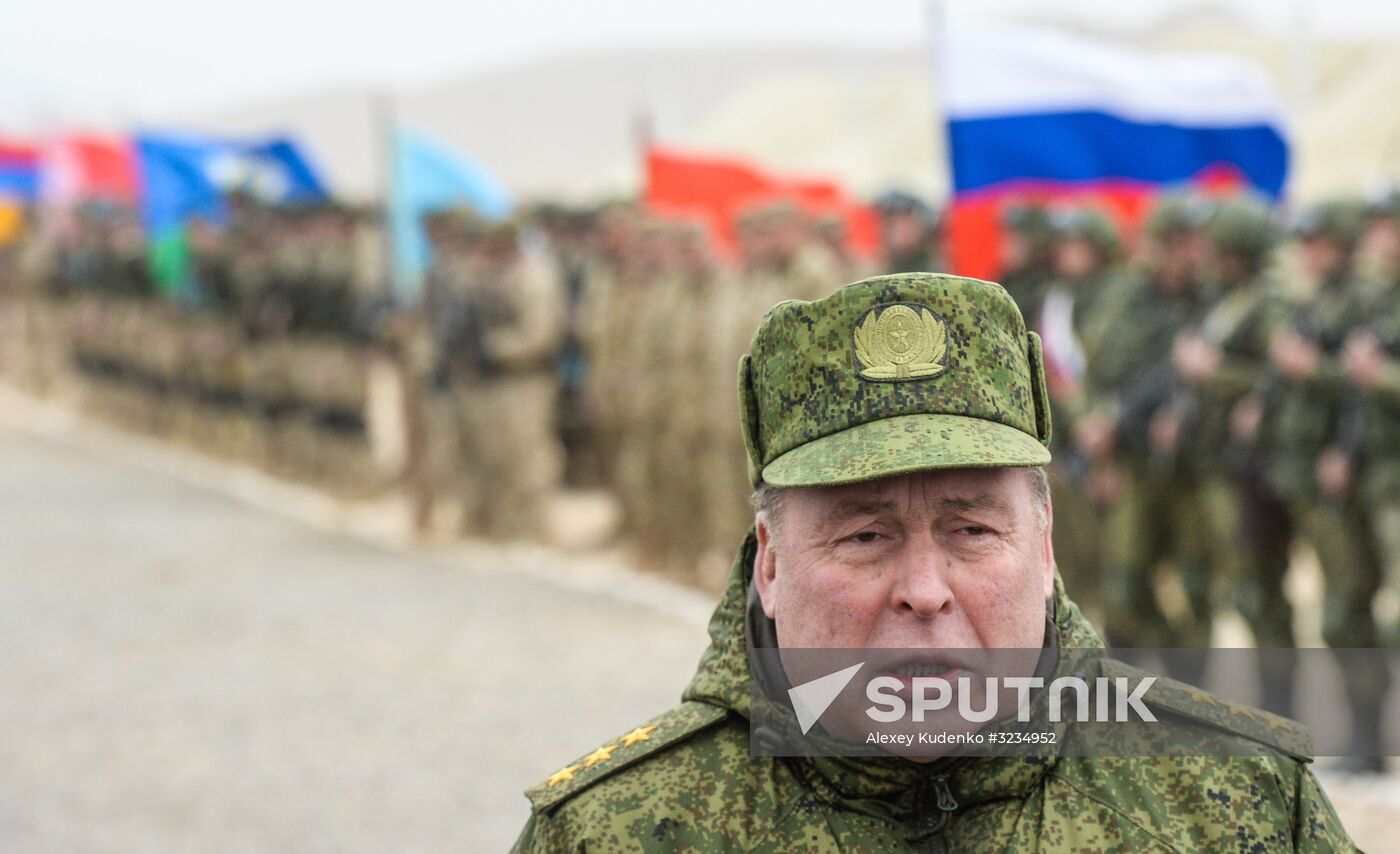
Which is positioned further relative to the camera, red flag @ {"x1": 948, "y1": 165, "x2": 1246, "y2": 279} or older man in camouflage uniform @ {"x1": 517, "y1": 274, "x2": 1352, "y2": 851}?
red flag @ {"x1": 948, "y1": 165, "x2": 1246, "y2": 279}

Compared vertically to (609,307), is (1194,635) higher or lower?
lower

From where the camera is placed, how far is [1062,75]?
7.18m

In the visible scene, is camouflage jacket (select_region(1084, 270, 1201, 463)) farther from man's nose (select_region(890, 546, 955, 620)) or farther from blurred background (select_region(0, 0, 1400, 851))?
man's nose (select_region(890, 546, 955, 620))

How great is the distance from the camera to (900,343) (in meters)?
1.81

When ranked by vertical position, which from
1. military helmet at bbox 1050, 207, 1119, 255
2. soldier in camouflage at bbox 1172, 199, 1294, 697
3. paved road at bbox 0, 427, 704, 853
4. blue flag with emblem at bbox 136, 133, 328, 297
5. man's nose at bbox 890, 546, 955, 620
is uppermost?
blue flag with emblem at bbox 136, 133, 328, 297

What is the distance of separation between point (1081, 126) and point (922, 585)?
19.5ft

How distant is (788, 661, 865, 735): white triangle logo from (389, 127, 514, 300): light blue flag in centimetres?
1047

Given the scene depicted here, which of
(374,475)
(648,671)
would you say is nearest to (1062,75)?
(648,671)

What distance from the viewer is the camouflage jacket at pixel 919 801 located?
5.93ft

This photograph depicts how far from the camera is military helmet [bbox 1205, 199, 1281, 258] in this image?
21.4 feet

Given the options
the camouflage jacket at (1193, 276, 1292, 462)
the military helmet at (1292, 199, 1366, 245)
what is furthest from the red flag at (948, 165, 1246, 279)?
the military helmet at (1292, 199, 1366, 245)

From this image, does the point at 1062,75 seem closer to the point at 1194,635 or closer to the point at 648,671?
the point at 1194,635

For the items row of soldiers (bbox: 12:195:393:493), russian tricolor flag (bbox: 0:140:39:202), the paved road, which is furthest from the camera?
russian tricolor flag (bbox: 0:140:39:202)

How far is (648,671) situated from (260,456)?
889cm
